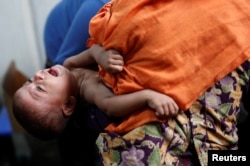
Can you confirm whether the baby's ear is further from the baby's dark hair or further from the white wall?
the white wall

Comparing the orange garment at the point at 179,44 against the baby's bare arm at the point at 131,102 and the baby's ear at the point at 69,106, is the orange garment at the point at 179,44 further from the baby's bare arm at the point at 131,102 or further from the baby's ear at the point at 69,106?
the baby's ear at the point at 69,106

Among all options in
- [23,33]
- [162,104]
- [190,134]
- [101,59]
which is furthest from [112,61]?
[23,33]

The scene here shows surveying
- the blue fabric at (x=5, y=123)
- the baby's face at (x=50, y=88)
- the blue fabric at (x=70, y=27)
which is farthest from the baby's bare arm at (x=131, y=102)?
the blue fabric at (x=5, y=123)

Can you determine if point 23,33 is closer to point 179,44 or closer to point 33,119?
point 33,119

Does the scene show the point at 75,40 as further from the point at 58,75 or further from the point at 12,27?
the point at 12,27

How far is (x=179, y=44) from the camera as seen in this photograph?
106cm

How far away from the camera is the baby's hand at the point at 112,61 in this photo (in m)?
1.08

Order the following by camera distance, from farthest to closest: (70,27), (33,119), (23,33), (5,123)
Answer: (23,33) < (5,123) < (70,27) < (33,119)

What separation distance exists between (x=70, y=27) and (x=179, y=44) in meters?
0.46

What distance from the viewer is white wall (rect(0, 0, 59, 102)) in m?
2.08

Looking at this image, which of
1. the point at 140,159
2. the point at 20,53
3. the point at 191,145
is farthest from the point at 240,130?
the point at 20,53

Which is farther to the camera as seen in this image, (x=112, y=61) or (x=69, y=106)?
(x=69, y=106)

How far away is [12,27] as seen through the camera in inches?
83.4

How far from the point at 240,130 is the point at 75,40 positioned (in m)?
0.57
